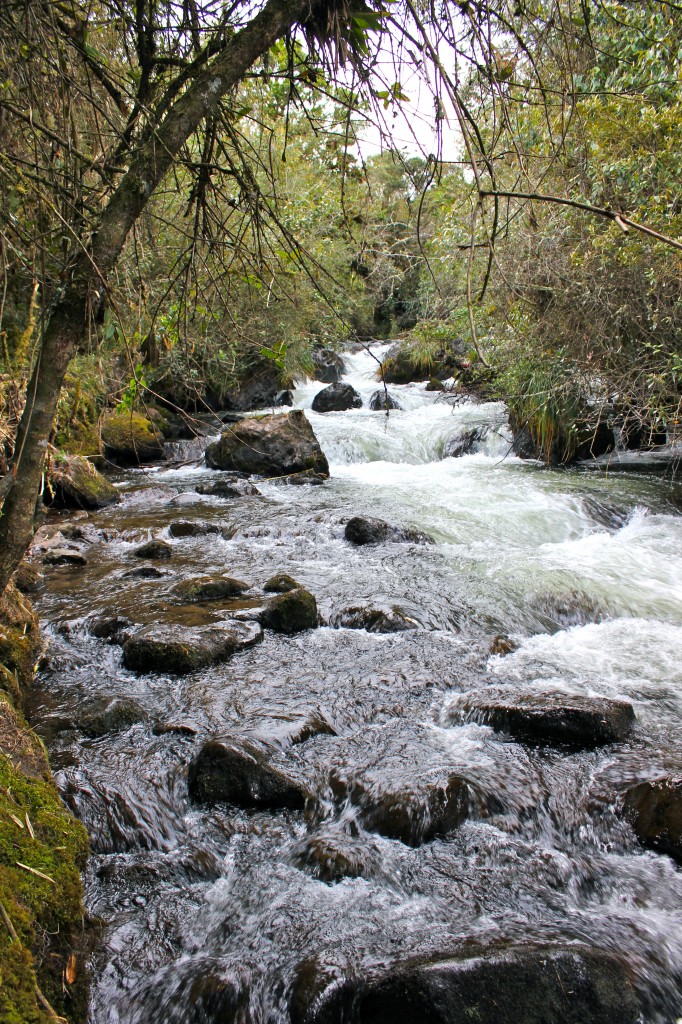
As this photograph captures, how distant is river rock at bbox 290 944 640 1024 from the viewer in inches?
84.5

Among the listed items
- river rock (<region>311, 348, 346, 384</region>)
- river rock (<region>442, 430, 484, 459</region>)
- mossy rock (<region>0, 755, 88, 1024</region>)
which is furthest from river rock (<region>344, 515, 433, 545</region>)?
river rock (<region>311, 348, 346, 384</region>)

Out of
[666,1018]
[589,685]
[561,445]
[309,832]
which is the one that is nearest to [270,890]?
[309,832]

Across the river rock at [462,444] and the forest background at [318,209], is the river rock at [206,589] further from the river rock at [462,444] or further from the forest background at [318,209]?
the river rock at [462,444]

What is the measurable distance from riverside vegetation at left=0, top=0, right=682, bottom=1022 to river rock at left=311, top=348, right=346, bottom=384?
210 centimetres

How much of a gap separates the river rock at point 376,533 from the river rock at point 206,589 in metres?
1.96

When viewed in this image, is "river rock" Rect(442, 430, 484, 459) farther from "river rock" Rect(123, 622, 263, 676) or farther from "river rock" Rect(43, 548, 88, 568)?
"river rock" Rect(123, 622, 263, 676)

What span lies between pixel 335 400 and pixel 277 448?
16.5 feet

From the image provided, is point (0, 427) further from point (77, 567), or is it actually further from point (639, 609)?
point (639, 609)

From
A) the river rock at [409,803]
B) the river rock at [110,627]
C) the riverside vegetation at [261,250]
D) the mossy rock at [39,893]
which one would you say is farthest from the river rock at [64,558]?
the mossy rock at [39,893]

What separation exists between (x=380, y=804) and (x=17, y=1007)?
216 centimetres

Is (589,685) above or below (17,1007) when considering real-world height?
below

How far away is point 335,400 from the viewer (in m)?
16.1

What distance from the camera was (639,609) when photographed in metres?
6.06

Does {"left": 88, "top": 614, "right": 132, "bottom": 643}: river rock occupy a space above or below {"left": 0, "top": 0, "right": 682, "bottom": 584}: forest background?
below
